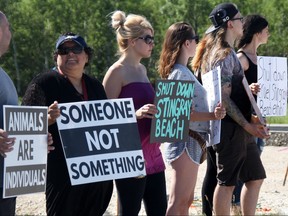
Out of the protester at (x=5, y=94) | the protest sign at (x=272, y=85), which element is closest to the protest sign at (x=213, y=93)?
the protest sign at (x=272, y=85)

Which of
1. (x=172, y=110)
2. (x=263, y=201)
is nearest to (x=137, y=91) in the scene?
(x=172, y=110)

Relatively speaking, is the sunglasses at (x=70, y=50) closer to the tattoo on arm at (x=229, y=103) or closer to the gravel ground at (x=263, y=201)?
the tattoo on arm at (x=229, y=103)

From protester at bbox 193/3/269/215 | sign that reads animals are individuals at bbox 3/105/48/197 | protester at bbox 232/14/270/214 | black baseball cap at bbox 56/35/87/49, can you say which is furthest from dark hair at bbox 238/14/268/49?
sign that reads animals are individuals at bbox 3/105/48/197

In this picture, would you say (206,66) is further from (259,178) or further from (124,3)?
(124,3)

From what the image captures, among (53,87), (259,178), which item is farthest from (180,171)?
(53,87)

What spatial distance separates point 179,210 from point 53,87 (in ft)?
5.24

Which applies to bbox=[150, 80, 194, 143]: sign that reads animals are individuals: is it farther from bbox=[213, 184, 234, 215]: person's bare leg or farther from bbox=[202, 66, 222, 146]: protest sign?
bbox=[213, 184, 234, 215]: person's bare leg

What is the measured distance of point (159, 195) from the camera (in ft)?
18.8

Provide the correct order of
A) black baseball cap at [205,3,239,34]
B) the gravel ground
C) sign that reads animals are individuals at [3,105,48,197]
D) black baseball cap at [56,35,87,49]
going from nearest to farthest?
sign that reads animals are individuals at [3,105,48,197] → black baseball cap at [56,35,87,49] → black baseball cap at [205,3,239,34] → the gravel ground

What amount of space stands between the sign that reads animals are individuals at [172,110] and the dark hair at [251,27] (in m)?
1.39

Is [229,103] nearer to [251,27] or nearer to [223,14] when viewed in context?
[223,14]

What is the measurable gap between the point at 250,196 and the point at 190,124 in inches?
35.7

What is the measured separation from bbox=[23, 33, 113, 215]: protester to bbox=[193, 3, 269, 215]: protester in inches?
52.4

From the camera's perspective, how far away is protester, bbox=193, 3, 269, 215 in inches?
243
